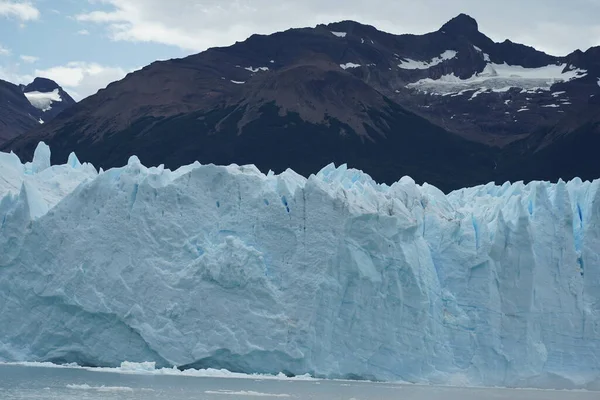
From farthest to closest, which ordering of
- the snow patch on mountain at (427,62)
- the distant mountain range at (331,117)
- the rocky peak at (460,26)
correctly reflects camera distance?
the rocky peak at (460,26)
the snow patch on mountain at (427,62)
the distant mountain range at (331,117)

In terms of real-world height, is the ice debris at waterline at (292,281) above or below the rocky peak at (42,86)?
below

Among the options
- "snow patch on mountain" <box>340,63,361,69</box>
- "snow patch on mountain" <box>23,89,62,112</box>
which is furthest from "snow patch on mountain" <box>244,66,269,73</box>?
"snow patch on mountain" <box>23,89,62,112</box>

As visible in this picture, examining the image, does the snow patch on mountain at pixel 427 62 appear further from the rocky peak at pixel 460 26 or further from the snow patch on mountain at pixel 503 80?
the rocky peak at pixel 460 26

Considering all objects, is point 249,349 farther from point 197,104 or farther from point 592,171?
point 197,104

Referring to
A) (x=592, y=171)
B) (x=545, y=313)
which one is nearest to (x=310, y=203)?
(x=545, y=313)

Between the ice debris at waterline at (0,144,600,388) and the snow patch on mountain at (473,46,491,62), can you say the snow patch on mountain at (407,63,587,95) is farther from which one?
the ice debris at waterline at (0,144,600,388)

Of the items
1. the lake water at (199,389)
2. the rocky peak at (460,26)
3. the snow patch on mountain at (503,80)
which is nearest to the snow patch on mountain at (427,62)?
the snow patch on mountain at (503,80)
